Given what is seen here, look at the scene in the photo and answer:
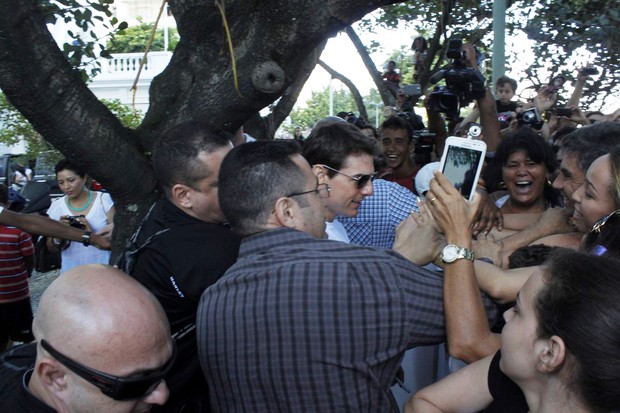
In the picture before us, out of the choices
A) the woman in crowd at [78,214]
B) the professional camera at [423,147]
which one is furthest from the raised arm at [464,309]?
the woman in crowd at [78,214]

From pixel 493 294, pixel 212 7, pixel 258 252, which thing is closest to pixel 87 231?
pixel 212 7

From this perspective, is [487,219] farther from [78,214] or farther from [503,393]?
[78,214]

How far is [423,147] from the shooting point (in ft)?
18.0

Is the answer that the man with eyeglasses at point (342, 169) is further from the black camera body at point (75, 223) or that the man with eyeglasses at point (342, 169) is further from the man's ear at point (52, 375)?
the black camera body at point (75, 223)

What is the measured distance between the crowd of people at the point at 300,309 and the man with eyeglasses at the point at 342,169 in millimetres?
530

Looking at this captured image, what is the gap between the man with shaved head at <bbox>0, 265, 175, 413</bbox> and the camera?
1562mm

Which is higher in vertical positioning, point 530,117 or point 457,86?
point 457,86

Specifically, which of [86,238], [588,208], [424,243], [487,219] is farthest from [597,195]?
[86,238]

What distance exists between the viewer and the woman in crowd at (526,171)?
3820 mm

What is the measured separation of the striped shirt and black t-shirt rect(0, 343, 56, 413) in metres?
3.63

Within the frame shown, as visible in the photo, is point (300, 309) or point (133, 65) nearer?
point (300, 309)

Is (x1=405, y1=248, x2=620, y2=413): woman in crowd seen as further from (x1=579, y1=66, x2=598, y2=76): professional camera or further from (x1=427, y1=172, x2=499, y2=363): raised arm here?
(x1=579, y1=66, x2=598, y2=76): professional camera

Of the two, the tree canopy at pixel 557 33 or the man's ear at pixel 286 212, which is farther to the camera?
the tree canopy at pixel 557 33

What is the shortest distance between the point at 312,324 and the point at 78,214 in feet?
Answer: 13.1
